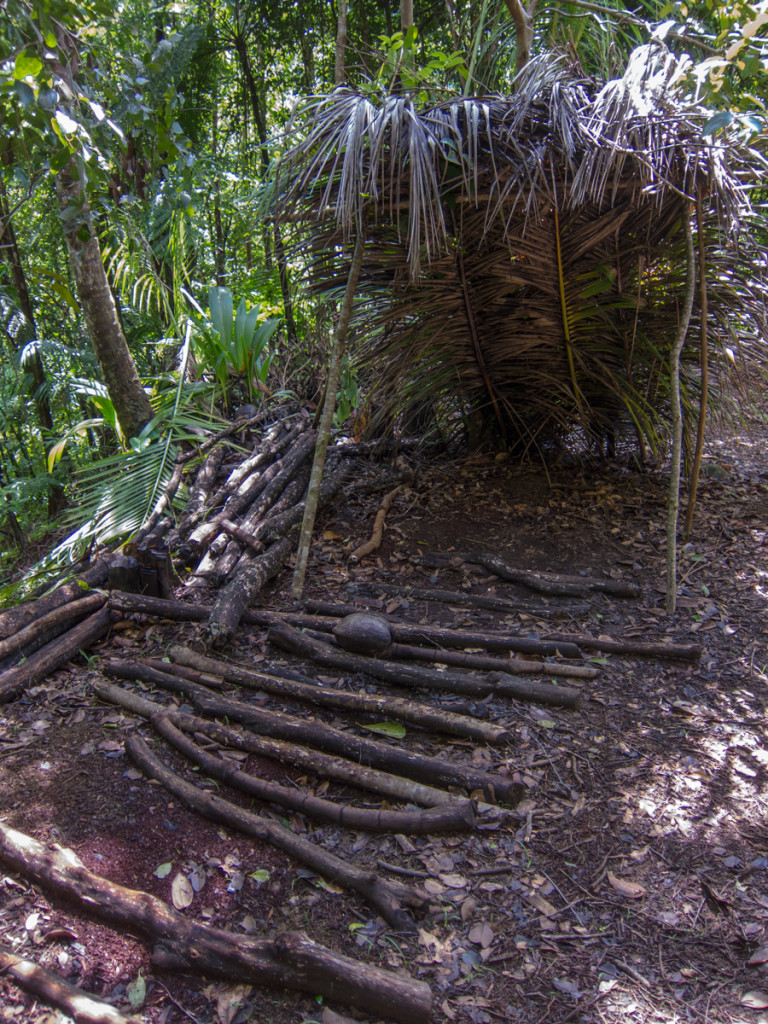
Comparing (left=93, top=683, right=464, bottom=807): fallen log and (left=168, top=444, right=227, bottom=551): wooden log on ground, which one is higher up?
(left=168, top=444, right=227, bottom=551): wooden log on ground

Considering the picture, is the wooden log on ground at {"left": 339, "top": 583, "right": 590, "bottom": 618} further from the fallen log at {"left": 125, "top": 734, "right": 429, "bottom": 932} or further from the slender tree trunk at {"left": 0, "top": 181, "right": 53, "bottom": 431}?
the slender tree trunk at {"left": 0, "top": 181, "right": 53, "bottom": 431}

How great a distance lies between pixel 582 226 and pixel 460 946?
3.43m

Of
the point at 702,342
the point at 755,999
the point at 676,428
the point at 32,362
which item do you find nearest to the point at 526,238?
the point at 702,342

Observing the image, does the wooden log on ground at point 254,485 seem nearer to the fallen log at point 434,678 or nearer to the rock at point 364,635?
the fallen log at point 434,678

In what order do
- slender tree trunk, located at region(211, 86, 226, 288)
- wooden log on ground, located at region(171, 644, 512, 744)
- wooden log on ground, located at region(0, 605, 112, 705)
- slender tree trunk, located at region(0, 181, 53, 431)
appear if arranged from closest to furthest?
wooden log on ground, located at region(171, 644, 512, 744)
wooden log on ground, located at region(0, 605, 112, 705)
slender tree trunk, located at region(0, 181, 53, 431)
slender tree trunk, located at region(211, 86, 226, 288)

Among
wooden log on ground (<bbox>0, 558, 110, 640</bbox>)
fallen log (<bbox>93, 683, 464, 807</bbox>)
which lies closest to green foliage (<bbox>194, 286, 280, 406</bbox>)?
wooden log on ground (<bbox>0, 558, 110, 640</bbox>)

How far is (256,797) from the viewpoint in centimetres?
221

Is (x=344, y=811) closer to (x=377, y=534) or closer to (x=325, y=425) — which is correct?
(x=325, y=425)

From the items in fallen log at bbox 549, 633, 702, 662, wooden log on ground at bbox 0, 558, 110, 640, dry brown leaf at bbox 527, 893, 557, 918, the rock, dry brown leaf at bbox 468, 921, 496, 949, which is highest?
wooden log on ground at bbox 0, 558, 110, 640

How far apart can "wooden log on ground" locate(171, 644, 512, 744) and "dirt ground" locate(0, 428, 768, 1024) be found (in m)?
0.07

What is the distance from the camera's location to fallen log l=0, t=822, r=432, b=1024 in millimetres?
1541

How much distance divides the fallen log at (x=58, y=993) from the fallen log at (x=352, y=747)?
3.19ft

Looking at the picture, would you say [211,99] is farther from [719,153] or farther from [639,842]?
[639,842]

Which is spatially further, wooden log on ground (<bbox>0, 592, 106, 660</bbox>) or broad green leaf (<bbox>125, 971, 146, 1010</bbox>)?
wooden log on ground (<bbox>0, 592, 106, 660</bbox>)
